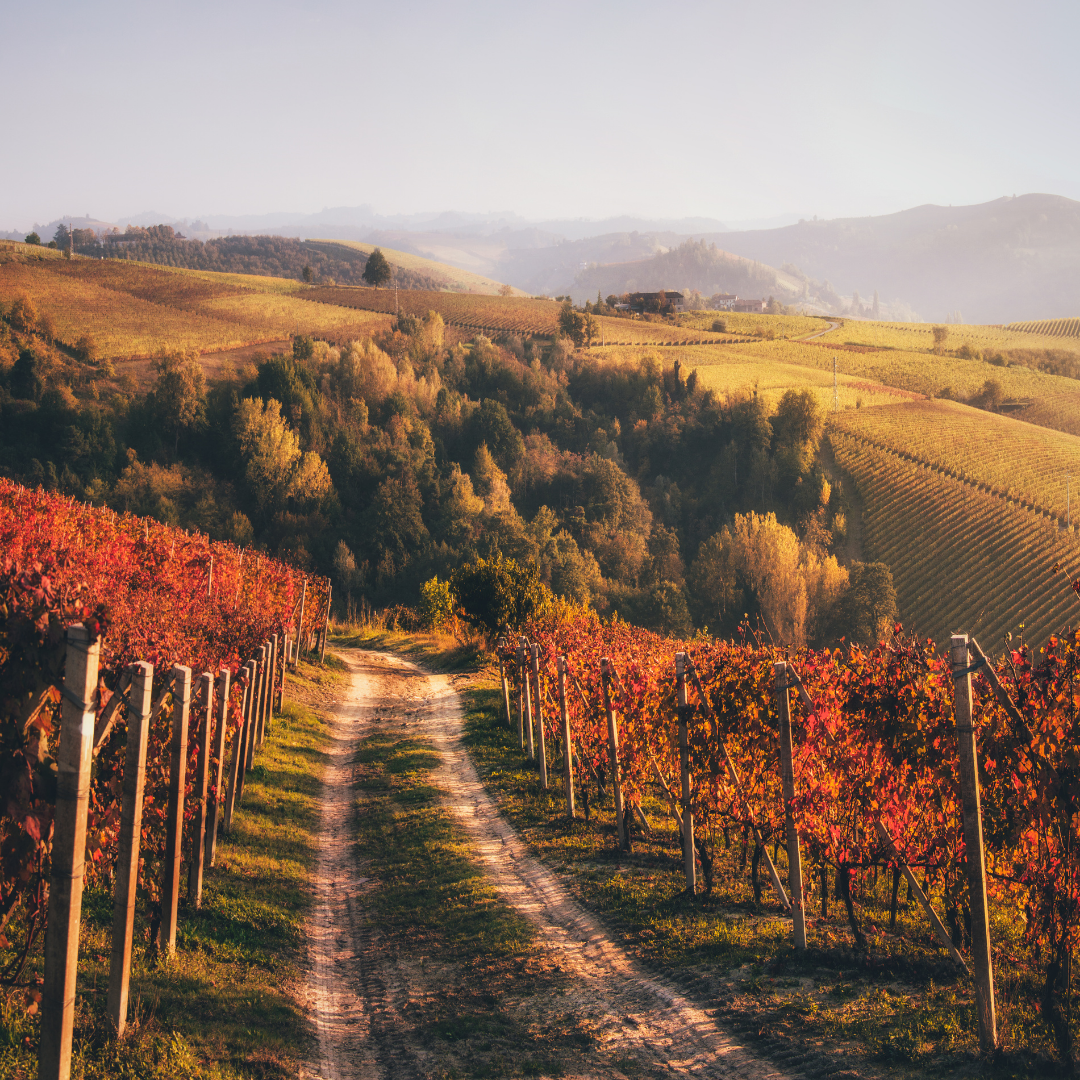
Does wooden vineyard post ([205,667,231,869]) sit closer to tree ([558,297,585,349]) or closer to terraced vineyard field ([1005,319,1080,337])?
tree ([558,297,585,349])

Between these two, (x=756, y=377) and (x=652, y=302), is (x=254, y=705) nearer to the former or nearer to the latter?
(x=756, y=377)

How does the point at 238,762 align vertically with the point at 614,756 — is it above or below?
below

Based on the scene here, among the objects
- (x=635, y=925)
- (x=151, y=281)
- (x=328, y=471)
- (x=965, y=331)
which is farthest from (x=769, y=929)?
(x=965, y=331)

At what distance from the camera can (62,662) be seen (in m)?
3.78

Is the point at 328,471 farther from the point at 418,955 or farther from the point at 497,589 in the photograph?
the point at 418,955

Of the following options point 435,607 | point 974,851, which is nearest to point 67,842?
point 974,851

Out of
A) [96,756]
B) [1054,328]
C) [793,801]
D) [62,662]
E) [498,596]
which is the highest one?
[1054,328]

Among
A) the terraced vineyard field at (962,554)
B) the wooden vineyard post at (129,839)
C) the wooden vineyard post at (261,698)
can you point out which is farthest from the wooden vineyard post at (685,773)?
the terraced vineyard field at (962,554)

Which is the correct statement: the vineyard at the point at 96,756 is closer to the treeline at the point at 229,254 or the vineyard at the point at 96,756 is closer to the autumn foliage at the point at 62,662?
the autumn foliage at the point at 62,662

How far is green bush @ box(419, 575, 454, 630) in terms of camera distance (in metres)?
36.5

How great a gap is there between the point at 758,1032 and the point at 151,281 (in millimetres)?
103472

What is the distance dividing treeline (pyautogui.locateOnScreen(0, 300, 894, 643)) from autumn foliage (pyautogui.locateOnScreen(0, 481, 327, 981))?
33883 mm

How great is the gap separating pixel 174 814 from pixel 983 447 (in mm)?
78766

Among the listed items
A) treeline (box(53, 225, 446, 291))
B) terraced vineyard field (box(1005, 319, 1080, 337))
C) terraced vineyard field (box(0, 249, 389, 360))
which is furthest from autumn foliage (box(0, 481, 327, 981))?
terraced vineyard field (box(1005, 319, 1080, 337))
